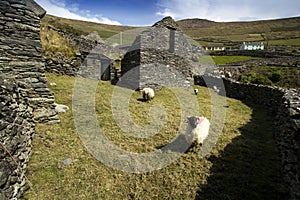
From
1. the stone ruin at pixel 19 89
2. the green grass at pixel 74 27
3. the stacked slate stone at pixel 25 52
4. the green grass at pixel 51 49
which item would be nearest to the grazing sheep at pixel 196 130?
the stone ruin at pixel 19 89

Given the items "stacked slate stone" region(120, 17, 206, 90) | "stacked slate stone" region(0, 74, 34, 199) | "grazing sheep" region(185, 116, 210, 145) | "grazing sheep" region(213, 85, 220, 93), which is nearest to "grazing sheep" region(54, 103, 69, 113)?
"stacked slate stone" region(0, 74, 34, 199)

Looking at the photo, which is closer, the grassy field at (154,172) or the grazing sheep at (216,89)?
the grassy field at (154,172)

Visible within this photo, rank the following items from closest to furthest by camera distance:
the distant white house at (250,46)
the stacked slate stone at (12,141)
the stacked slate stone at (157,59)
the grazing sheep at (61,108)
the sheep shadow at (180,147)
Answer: the stacked slate stone at (12,141) → the sheep shadow at (180,147) → the grazing sheep at (61,108) → the stacked slate stone at (157,59) → the distant white house at (250,46)

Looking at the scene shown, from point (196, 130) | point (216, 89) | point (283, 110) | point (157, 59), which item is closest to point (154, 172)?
point (196, 130)

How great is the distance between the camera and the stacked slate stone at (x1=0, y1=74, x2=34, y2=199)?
438cm

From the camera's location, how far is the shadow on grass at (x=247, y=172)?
17.1 feet

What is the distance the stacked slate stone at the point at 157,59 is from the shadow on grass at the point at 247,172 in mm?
8125

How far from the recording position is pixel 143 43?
47.7 feet

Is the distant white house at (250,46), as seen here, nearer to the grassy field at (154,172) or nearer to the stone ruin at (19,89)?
the grassy field at (154,172)

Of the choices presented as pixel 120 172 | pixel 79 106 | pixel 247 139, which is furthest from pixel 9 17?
pixel 247 139

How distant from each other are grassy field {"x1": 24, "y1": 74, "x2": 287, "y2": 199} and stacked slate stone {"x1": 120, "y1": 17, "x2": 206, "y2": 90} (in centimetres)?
660

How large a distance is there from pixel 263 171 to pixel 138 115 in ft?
18.4

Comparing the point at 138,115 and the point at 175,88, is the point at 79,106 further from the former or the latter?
the point at 175,88

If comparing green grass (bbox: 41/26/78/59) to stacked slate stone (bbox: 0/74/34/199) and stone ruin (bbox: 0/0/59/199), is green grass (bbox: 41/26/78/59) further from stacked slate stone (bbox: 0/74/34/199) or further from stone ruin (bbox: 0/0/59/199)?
stacked slate stone (bbox: 0/74/34/199)
